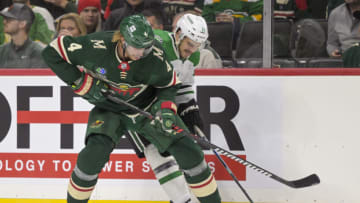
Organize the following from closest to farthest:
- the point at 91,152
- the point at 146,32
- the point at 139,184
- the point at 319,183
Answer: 1. the point at 146,32
2. the point at 91,152
3. the point at 319,183
4. the point at 139,184

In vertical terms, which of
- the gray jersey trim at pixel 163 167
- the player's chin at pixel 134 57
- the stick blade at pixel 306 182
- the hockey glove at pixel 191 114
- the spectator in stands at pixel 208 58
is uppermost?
the player's chin at pixel 134 57

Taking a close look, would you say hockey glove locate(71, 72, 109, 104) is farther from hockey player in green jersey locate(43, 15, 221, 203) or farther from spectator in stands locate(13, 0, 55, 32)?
spectator in stands locate(13, 0, 55, 32)

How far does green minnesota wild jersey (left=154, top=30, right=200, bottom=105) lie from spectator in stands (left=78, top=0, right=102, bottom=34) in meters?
0.62

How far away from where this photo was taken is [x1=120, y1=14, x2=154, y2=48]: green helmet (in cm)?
246

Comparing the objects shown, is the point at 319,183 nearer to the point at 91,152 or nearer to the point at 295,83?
the point at 295,83

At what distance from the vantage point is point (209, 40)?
3.32 metres

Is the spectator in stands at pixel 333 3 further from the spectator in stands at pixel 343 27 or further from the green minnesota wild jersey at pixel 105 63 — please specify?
the green minnesota wild jersey at pixel 105 63

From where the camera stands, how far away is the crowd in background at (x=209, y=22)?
3.26m

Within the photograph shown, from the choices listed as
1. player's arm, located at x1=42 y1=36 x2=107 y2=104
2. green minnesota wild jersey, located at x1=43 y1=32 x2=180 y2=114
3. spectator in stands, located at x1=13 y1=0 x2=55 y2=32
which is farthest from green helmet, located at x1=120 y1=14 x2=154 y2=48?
spectator in stands, located at x1=13 y1=0 x2=55 y2=32

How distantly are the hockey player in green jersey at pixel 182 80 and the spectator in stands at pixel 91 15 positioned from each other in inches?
24.3

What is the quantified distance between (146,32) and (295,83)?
43.8 inches

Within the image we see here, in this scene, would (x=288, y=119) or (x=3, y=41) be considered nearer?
(x=288, y=119)

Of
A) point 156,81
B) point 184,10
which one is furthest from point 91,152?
point 184,10

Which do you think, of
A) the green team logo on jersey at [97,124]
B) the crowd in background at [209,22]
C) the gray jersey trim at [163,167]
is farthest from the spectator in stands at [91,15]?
the gray jersey trim at [163,167]
